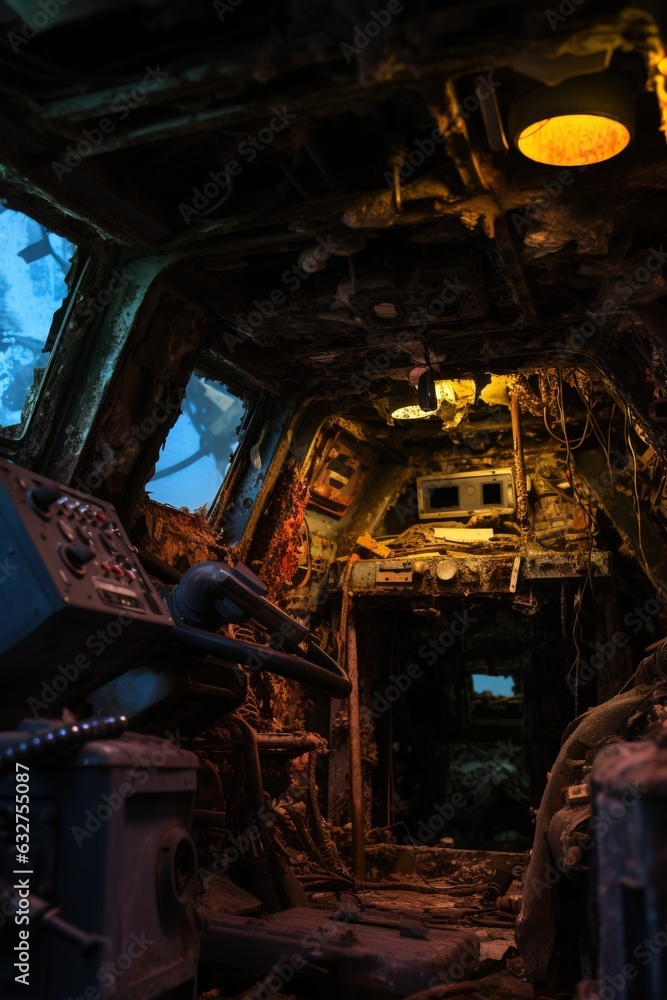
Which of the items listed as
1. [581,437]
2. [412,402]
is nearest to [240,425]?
[412,402]

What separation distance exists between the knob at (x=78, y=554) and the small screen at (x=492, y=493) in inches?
197

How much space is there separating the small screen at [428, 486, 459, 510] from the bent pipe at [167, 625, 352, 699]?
10.3 ft

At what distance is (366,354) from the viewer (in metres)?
5.49

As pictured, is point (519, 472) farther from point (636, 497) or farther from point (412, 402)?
point (412, 402)

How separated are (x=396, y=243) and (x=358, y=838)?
4771 millimetres

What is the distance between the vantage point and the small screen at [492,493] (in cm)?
736

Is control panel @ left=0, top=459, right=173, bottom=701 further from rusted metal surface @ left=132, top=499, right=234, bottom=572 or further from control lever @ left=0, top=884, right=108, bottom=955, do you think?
rusted metal surface @ left=132, top=499, right=234, bottom=572

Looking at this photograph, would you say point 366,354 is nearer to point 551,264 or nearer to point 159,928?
point 551,264

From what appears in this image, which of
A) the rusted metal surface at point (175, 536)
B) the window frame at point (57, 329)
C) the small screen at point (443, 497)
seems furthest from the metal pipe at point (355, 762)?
the window frame at point (57, 329)

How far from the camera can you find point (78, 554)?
293 cm

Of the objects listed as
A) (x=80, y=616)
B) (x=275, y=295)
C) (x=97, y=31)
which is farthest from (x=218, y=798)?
(x=97, y=31)

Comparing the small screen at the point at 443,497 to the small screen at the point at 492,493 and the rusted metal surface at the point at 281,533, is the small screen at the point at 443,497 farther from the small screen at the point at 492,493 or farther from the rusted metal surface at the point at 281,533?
the rusted metal surface at the point at 281,533

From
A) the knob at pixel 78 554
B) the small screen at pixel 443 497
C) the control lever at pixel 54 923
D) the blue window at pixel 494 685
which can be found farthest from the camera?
the blue window at pixel 494 685

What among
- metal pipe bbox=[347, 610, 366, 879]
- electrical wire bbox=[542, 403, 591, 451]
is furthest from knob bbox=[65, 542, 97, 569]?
electrical wire bbox=[542, 403, 591, 451]
